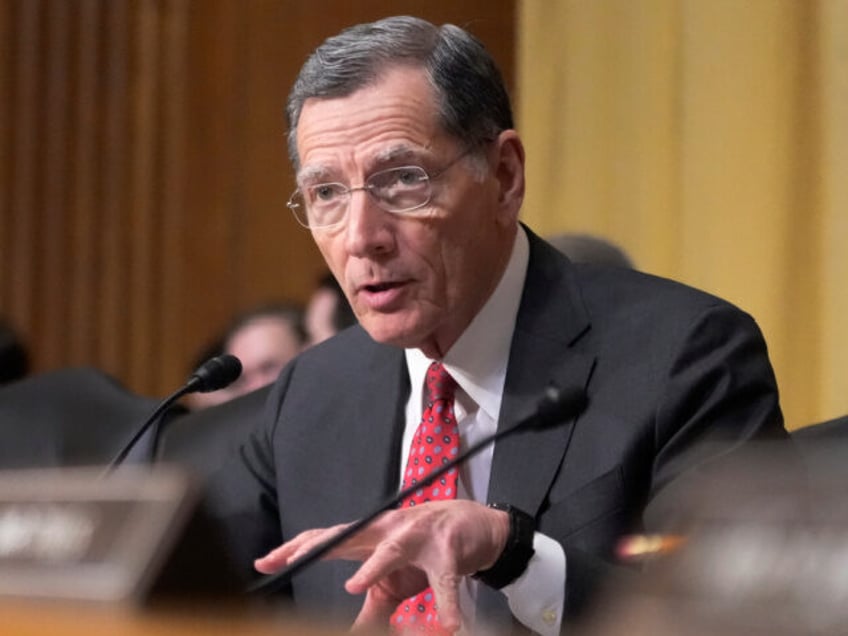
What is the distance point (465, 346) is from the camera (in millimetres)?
2316

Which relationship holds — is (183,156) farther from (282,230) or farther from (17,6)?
(17,6)

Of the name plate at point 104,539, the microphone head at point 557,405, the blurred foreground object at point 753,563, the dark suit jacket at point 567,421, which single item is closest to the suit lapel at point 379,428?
the dark suit jacket at point 567,421

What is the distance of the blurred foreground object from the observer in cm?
80

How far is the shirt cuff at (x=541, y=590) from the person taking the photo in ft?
6.23

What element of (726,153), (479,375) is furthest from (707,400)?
(726,153)

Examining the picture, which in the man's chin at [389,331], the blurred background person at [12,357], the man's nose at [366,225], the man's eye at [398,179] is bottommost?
the blurred background person at [12,357]

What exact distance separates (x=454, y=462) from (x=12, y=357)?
8.20 ft

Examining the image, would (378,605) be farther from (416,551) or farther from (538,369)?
(538,369)

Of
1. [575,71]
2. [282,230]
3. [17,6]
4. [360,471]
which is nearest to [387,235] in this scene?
[360,471]

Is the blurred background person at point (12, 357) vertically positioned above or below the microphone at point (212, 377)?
below

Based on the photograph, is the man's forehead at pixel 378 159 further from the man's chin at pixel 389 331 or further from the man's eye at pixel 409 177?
the man's chin at pixel 389 331

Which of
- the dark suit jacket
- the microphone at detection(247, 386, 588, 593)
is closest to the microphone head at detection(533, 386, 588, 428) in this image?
the microphone at detection(247, 386, 588, 593)

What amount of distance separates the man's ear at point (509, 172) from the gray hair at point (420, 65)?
42mm

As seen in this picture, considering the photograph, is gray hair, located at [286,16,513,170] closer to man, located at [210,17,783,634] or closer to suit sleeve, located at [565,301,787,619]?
man, located at [210,17,783,634]
